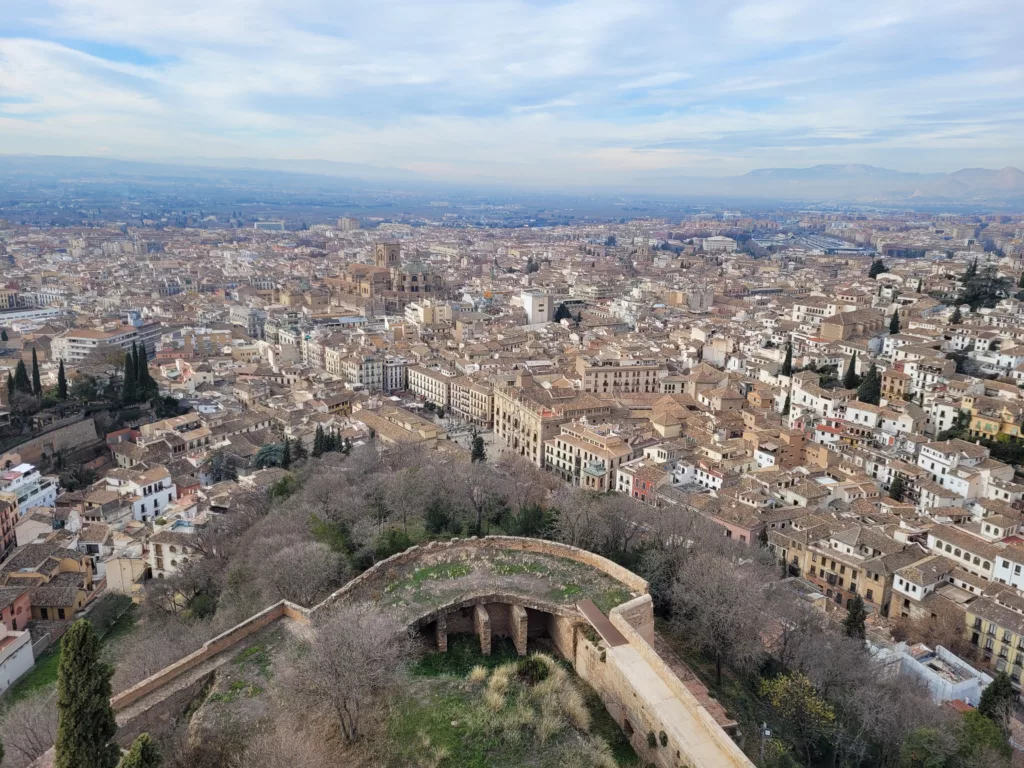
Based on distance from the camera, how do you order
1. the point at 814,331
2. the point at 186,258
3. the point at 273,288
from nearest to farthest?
the point at 814,331 → the point at 273,288 → the point at 186,258

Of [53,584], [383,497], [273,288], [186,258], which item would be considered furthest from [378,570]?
[186,258]

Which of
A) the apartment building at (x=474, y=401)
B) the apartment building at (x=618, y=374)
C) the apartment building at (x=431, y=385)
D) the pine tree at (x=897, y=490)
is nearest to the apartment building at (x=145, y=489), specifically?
the apartment building at (x=474, y=401)

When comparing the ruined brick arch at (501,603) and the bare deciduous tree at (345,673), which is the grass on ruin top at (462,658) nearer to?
the ruined brick arch at (501,603)

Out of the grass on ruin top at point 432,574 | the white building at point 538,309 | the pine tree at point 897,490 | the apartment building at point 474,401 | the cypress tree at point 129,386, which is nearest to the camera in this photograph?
the grass on ruin top at point 432,574

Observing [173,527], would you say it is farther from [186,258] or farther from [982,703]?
[186,258]

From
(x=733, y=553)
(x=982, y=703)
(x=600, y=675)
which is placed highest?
(x=600, y=675)

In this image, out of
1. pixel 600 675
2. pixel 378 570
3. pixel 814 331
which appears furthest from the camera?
pixel 814 331

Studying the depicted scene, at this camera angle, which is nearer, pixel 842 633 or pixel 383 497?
pixel 842 633

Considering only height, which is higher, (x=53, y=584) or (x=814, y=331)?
(x=814, y=331)
